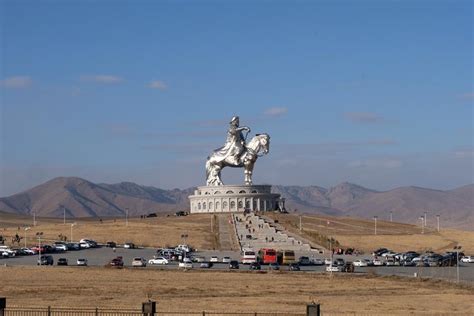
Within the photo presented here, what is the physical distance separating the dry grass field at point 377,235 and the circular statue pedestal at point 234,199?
21.0 ft

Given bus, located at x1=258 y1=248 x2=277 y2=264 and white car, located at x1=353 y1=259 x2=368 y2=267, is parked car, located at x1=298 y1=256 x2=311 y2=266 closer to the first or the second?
bus, located at x1=258 y1=248 x2=277 y2=264

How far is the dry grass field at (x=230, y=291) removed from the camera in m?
46.1

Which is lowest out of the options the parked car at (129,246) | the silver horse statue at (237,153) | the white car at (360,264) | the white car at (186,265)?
the white car at (186,265)

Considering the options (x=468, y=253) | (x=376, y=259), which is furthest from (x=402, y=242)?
(x=376, y=259)

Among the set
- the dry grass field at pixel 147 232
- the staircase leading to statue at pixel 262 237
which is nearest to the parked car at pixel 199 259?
the staircase leading to statue at pixel 262 237

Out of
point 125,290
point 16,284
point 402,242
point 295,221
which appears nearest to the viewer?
point 125,290

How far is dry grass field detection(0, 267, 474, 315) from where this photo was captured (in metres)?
46.1

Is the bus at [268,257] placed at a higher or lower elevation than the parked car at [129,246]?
lower

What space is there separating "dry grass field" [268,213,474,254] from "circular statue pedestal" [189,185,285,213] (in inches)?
252

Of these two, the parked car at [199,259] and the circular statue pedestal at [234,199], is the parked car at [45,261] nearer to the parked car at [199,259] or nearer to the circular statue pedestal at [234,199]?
the parked car at [199,259]

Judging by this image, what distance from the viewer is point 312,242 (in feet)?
354

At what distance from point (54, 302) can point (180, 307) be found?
6110 millimetres

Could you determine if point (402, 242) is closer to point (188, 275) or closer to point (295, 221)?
point (295, 221)

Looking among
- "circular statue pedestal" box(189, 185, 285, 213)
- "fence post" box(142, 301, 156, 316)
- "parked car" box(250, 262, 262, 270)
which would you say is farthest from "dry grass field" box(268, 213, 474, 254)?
"fence post" box(142, 301, 156, 316)
